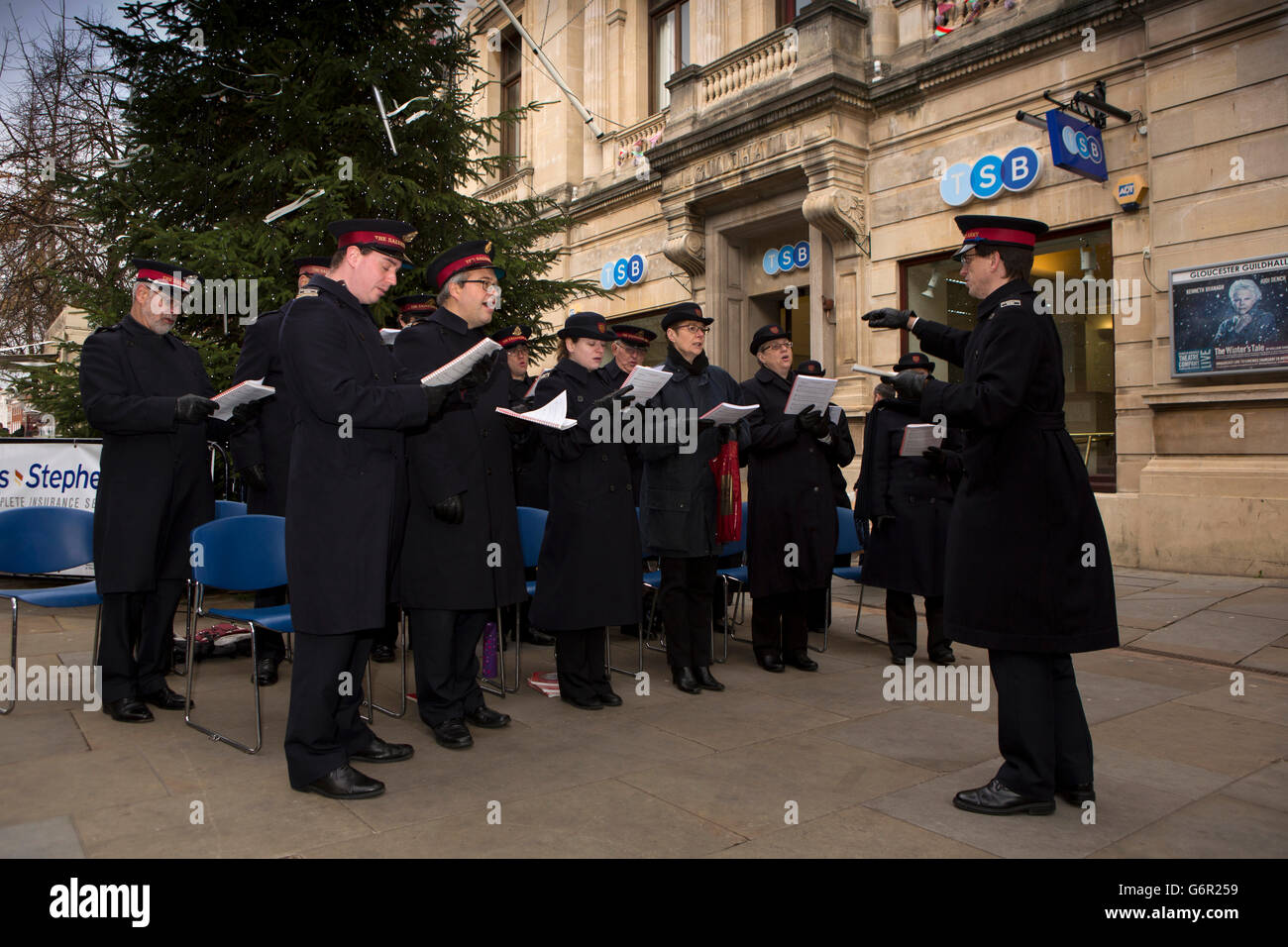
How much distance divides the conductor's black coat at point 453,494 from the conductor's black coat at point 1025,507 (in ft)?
6.69

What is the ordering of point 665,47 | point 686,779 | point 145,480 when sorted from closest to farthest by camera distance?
point 686,779 < point 145,480 < point 665,47

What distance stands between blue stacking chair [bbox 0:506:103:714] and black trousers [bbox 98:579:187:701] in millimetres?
219

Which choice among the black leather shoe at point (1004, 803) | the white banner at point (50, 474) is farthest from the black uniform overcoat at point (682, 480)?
the white banner at point (50, 474)

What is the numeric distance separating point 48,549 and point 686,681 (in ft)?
11.5

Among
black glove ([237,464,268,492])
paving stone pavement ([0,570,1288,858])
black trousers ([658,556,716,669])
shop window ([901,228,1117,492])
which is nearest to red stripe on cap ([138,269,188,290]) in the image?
black glove ([237,464,268,492])

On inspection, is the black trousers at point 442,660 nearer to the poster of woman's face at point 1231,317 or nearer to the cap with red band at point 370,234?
the cap with red band at point 370,234

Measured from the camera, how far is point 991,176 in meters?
10.8

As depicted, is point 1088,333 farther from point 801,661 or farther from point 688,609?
point 688,609

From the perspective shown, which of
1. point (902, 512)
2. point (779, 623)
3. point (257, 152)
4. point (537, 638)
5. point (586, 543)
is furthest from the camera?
point (257, 152)

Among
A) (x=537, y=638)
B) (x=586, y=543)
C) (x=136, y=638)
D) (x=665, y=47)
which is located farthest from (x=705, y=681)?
(x=665, y=47)

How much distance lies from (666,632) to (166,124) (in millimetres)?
6715

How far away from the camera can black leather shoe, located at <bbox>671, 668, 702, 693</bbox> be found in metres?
5.18

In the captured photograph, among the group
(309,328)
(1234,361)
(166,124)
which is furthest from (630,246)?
(309,328)
